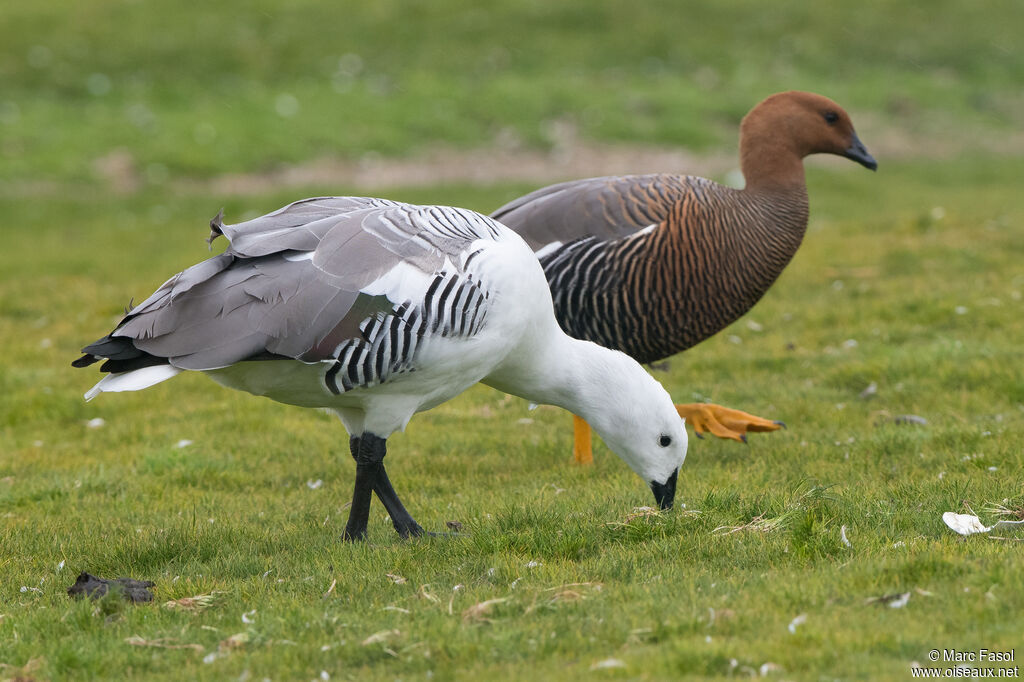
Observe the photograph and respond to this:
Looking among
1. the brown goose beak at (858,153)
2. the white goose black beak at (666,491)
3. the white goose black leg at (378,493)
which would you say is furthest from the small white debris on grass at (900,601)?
the brown goose beak at (858,153)

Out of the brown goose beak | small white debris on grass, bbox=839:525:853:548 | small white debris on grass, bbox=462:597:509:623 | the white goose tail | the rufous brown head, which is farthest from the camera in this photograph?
the brown goose beak

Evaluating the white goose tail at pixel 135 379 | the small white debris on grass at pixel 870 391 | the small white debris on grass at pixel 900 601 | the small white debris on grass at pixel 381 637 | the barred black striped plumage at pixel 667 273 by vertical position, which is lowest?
the small white debris on grass at pixel 870 391

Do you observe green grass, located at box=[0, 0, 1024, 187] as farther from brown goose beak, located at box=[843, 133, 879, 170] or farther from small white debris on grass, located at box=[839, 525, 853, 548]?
small white debris on grass, located at box=[839, 525, 853, 548]

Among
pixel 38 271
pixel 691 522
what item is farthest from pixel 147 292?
pixel 691 522

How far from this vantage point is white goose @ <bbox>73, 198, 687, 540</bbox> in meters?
5.12

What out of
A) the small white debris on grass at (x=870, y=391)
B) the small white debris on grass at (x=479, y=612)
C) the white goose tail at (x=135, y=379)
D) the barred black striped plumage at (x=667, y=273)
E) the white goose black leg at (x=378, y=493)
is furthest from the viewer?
the small white debris on grass at (x=870, y=391)

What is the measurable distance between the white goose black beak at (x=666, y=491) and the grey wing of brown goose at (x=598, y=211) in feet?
5.95

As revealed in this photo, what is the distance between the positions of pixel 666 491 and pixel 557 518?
62cm

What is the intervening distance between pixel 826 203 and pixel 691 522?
42.3 ft

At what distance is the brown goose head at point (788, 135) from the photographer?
7.61 meters

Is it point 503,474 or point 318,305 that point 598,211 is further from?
point 318,305

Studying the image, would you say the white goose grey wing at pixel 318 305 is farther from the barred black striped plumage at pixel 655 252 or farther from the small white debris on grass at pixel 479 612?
the barred black striped plumage at pixel 655 252

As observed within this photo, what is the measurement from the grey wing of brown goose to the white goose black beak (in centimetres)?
181

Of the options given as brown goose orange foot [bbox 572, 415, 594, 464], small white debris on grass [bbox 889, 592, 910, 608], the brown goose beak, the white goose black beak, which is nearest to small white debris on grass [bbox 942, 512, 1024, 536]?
small white debris on grass [bbox 889, 592, 910, 608]
